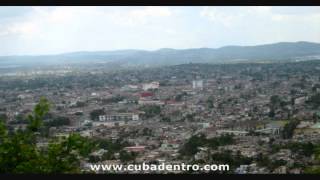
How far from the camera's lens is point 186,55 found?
265 inches

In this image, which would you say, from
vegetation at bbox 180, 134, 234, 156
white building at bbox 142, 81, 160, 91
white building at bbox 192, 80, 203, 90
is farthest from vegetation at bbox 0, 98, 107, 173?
white building at bbox 192, 80, 203, 90

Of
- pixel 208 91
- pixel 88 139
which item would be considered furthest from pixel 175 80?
pixel 88 139

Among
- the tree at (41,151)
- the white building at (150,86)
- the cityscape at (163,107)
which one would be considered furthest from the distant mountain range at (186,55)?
the tree at (41,151)

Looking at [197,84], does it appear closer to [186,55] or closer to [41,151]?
[186,55]

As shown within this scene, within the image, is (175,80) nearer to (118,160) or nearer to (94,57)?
(94,57)

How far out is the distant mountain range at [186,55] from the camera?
21.7 feet

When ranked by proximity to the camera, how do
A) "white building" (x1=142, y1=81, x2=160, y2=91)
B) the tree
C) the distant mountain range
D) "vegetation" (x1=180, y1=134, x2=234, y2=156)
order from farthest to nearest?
"white building" (x1=142, y1=81, x2=160, y2=91) → the distant mountain range → "vegetation" (x1=180, y1=134, x2=234, y2=156) → the tree

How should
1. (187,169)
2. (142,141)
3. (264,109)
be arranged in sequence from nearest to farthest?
1. (187,169)
2. (142,141)
3. (264,109)

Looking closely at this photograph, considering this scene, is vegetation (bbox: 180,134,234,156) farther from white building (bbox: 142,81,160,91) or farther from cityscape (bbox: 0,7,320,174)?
white building (bbox: 142,81,160,91)

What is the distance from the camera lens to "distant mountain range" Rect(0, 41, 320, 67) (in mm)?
6613

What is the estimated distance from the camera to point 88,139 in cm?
579

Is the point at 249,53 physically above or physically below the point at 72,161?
above

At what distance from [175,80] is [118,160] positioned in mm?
1540

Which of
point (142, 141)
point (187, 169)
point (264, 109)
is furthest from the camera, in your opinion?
point (264, 109)
